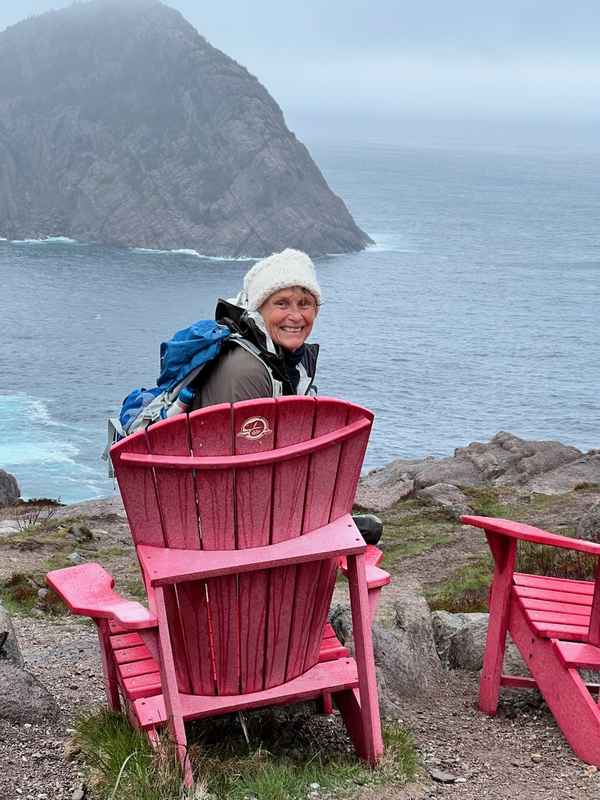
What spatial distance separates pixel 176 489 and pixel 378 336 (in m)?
106

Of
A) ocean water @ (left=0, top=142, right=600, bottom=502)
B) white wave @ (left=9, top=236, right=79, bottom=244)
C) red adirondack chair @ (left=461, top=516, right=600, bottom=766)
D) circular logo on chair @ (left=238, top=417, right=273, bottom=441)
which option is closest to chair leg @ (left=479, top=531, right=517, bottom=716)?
red adirondack chair @ (left=461, top=516, right=600, bottom=766)

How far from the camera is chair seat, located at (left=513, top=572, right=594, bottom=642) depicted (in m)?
4.61

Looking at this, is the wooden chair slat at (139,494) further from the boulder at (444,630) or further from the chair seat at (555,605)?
the boulder at (444,630)

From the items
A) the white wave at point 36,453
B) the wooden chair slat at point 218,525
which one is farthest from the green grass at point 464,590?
the white wave at point 36,453

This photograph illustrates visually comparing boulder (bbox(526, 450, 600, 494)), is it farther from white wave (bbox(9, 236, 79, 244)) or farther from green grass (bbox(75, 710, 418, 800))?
white wave (bbox(9, 236, 79, 244))

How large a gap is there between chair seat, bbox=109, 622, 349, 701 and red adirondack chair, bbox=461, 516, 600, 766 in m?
0.90

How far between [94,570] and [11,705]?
3.20ft

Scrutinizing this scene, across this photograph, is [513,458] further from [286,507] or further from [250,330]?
[286,507]

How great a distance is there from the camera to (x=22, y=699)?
4.82 m

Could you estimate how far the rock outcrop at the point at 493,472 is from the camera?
91.1 feet

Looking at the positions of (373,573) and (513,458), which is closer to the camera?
(373,573)

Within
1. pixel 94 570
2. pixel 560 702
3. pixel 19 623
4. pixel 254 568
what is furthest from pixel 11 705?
pixel 19 623


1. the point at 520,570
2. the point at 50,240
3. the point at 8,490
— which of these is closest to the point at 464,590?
the point at 520,570

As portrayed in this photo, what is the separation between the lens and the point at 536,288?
139125 millimetres
